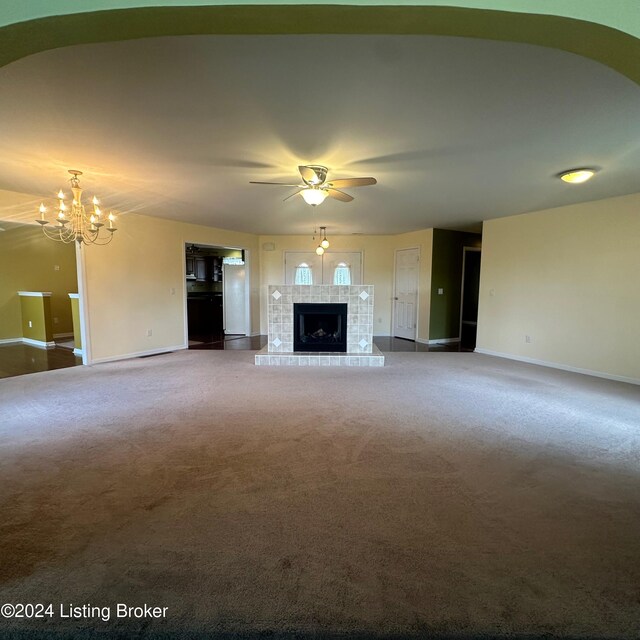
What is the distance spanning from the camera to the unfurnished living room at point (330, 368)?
1.26 meters

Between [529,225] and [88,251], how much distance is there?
6.97m

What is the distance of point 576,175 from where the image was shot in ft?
11.1

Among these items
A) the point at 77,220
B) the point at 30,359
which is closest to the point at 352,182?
the point at 77,220

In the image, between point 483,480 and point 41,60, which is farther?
point 483,480

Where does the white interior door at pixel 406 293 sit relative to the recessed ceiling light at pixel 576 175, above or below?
below

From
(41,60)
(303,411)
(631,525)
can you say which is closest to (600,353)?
(631,525)

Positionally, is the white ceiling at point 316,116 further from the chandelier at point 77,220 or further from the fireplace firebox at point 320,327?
the fireplace firebox at point 320,327

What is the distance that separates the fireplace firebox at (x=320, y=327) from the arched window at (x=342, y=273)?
2.73 metres

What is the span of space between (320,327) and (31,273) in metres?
6.62

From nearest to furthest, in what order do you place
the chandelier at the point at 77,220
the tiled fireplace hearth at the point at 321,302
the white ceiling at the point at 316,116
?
the white ceiling at the point at 316,116 → the chandelier at the point at 77,220 → the tiled fireplace hearth at the point at 321,302

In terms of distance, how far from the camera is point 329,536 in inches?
67.0

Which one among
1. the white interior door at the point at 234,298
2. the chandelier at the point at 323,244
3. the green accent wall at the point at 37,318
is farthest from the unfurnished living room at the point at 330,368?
the white interior door at the point at 234,298

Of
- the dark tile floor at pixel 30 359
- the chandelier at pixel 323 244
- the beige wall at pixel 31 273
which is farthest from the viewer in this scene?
the chandelier at pixel 323 244

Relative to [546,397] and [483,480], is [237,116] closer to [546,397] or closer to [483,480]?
[483,480]
